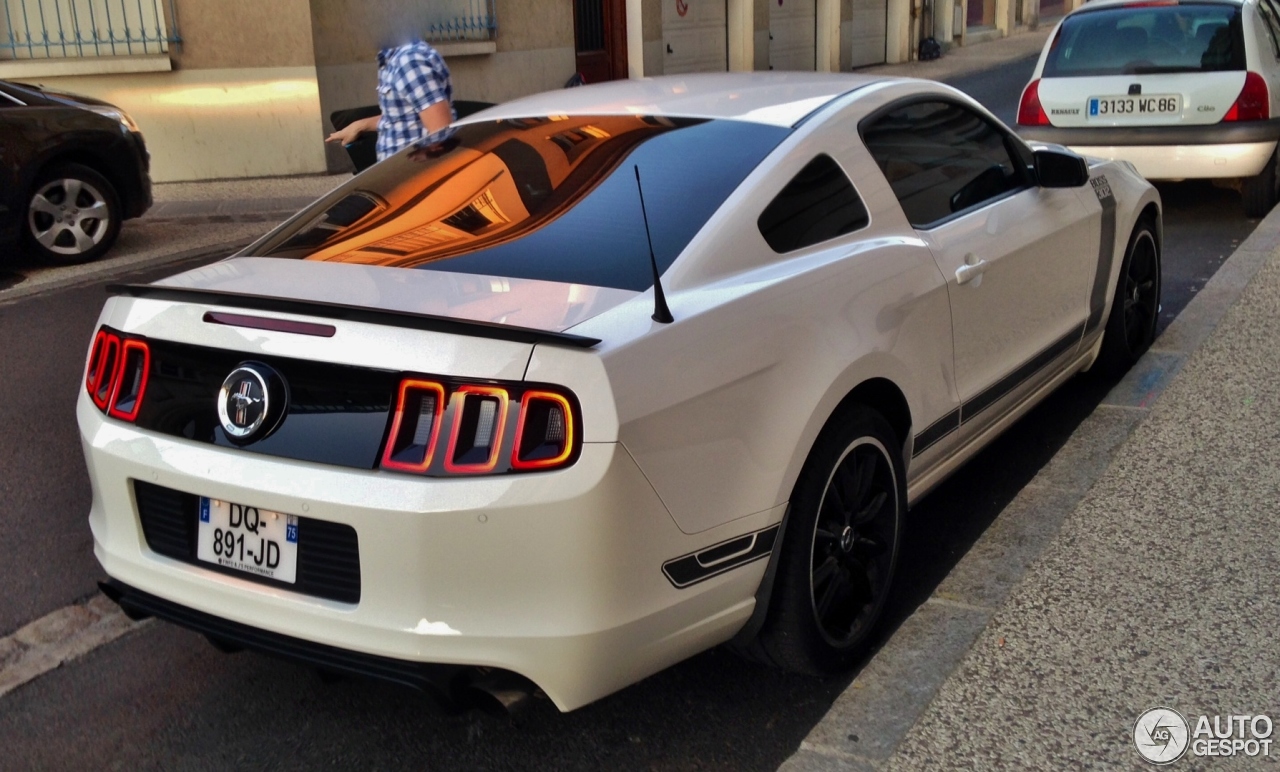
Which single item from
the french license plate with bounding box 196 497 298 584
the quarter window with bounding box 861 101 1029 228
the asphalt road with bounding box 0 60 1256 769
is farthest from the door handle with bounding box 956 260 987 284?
the french license plate with bounding box 196 497 298 584

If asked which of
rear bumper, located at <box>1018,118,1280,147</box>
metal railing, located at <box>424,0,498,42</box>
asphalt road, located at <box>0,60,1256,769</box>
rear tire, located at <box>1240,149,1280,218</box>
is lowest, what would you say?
asphalt road, located at <box>0,60,1256,769</box>

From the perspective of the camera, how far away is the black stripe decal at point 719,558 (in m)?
2.92

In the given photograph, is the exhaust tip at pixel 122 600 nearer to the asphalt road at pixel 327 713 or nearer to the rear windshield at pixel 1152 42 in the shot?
the asphalt road at pixel 327 713

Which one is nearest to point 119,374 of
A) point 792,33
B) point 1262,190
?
point 1262,190

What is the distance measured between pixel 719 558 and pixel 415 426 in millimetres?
755

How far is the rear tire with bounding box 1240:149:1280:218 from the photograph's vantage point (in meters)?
9.49

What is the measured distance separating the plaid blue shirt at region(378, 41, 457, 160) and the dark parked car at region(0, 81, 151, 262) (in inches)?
144

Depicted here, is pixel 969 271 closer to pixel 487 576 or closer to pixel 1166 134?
pixel 487 576

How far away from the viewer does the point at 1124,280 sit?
18.4 ft

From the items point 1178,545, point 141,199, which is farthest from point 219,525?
point 141,199

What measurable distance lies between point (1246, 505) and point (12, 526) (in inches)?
164

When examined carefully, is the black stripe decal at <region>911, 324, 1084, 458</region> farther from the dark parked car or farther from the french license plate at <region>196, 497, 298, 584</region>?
the dark parked car

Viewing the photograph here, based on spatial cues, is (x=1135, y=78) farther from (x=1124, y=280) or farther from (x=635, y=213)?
(x=635, y=213)

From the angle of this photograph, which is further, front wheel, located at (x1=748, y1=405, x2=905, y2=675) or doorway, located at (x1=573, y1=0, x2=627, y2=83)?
doorway, located at (x1=573, y1=0, x2=627, y2=83)
